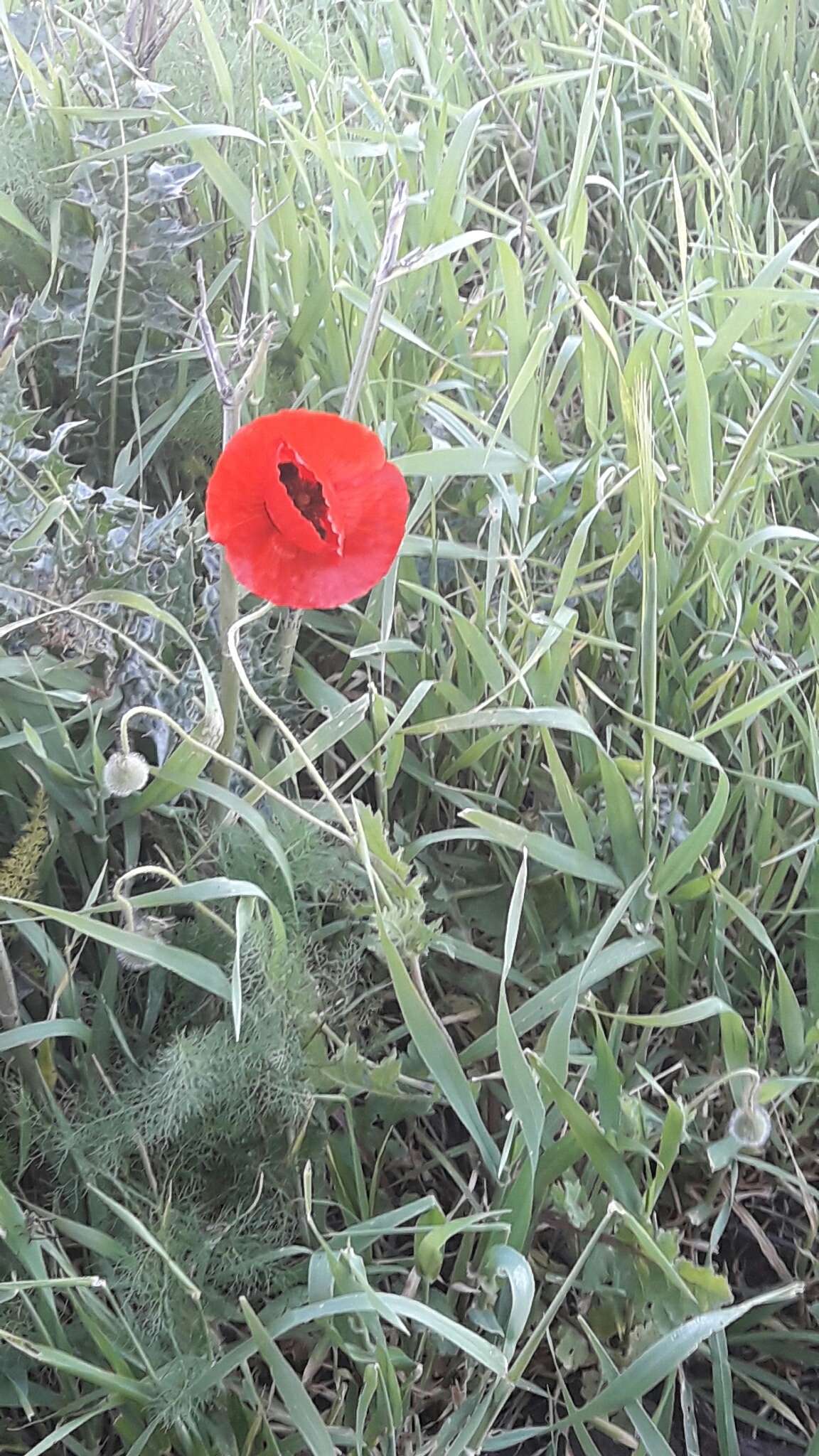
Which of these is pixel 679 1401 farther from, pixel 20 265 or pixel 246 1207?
pixel 20 265

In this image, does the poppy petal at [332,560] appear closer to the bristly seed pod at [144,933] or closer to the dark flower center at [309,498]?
the dark flower center at [309,498]

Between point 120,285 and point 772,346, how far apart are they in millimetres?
578

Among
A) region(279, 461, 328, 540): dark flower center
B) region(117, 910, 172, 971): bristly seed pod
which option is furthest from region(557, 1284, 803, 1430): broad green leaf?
region(279, 461, 328, 540): dark flower center

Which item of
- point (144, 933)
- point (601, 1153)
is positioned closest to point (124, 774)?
point (144, 933)

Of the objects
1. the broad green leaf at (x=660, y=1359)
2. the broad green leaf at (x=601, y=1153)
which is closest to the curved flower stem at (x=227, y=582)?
the broad green leaf at (x=601, y=1153)

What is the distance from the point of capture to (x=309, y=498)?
56cm

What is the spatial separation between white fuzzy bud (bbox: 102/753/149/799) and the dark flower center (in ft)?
0.59

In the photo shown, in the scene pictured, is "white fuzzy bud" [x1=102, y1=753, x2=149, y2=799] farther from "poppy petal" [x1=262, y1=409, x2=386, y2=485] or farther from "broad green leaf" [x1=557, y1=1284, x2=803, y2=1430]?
→ "broad green leaf" [x1=557, y1=1284, x2=803, y2=1430]

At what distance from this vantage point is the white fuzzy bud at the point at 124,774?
0.64 meters

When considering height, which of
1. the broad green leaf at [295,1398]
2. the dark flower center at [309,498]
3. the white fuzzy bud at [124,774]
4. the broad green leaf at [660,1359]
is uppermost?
the dark flower center at [309,498]

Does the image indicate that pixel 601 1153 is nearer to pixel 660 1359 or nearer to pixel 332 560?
pixel 660 1359

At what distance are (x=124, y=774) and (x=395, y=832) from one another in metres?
0.21

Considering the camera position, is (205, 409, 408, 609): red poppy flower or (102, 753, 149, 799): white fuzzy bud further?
(102, 753, 149, 799): white fuzzy bud

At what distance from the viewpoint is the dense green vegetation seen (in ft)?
2.06
